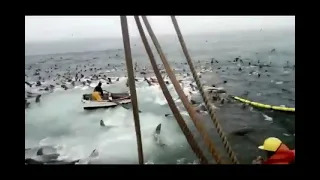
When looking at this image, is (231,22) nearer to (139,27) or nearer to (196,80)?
(196,80)

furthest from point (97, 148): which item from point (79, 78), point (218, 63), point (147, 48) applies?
point (218, 63)

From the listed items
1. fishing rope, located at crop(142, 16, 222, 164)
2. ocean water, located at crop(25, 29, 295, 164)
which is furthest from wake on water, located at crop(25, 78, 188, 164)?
fishing rope, located at crop(142, 16, 222, 164)

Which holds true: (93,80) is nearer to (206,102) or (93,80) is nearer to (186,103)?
(186,103)

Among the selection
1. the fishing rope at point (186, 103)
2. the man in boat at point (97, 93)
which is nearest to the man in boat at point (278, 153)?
the fishing rope at point (186, 103)

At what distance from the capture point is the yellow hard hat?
2672 millimetres

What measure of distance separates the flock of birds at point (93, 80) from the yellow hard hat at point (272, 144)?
38cm

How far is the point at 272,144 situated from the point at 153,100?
0.85 m

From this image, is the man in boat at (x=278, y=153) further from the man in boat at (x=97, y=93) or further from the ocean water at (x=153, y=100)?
Answer: the man in boat at (x=97, y=93)

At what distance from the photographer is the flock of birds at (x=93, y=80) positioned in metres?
2.76

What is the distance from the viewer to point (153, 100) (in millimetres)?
2812

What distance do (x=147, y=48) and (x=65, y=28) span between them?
1.91ft

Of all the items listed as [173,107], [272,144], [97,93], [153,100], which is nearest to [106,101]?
[97,93]

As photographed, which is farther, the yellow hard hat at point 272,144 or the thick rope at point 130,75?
the thick rope at point 130,75

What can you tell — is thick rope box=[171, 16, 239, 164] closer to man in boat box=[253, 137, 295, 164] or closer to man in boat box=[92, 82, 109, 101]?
man in boat box=[253, 137, 295, 164]
